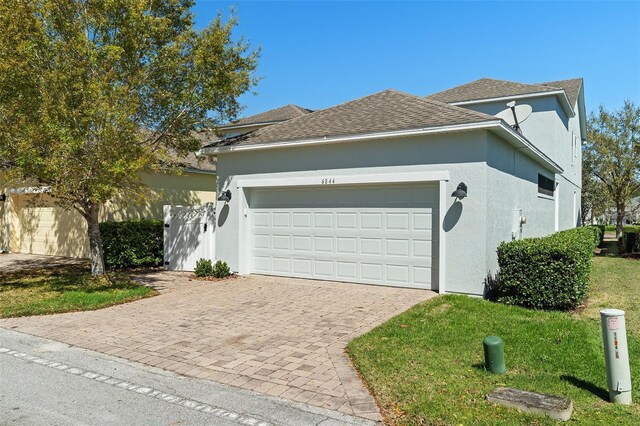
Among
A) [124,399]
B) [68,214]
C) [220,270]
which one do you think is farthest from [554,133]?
[68,214]

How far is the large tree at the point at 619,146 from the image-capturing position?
25125mm

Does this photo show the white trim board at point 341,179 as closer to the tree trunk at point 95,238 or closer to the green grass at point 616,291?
the tree trunk at point 95,238

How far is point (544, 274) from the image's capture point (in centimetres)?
807

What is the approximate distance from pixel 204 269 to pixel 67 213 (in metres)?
8.13

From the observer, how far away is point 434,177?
954 cm

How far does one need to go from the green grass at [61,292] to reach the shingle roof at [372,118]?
4665 mm

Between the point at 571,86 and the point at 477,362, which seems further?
the point at 571,86

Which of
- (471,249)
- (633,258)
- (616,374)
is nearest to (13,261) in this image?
(471,249)

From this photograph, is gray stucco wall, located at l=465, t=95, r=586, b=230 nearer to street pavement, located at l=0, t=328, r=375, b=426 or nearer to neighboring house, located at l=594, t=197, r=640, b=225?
street pavement, located at l=0, t=328, r=375, b=426

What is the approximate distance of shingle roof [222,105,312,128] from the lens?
2261 cm

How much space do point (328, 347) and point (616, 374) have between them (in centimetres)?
320

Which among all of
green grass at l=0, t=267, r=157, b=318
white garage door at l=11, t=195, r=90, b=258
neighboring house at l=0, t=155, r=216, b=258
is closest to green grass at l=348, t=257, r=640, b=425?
green grass at l=0, t=267, r=157, b=318

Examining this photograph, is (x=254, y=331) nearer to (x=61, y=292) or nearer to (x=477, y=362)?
(x=477, y=362)

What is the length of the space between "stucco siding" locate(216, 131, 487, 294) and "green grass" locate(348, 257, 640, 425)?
1132 millimetres
